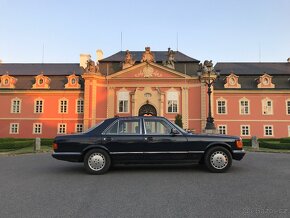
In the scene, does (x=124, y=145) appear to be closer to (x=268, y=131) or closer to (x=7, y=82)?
(x=268, y=131)

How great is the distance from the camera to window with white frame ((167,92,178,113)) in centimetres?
3412

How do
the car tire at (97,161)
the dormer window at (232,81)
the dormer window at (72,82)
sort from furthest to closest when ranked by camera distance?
the dormer window at (72,82) < the dormer window at (232,81) < the car tire at (97,161)

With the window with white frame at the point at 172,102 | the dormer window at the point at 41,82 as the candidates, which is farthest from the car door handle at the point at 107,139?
the dormer window at the point at 41,82

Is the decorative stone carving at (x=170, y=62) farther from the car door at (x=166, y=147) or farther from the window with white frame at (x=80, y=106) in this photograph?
the car door at (x=166, y=147)

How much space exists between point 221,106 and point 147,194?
31726 mm

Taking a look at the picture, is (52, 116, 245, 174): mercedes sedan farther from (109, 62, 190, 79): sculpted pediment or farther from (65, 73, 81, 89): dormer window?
(65, 73, 81, 89): dormer window

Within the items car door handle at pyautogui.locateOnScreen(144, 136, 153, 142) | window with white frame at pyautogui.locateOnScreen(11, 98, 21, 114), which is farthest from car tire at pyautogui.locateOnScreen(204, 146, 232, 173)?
window with white frame at pyautogui.locateOnScreen(11, 98, 21, 114)

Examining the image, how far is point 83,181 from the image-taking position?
6762mm

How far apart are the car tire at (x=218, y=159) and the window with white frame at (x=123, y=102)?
88.5 feet

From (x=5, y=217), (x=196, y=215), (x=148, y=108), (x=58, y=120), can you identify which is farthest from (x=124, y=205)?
(x=58, y=120)

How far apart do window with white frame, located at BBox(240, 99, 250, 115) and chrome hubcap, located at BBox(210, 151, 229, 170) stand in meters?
29.1

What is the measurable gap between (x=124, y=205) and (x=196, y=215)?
133 centimetres

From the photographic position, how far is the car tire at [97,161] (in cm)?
776

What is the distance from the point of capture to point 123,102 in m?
34.6
